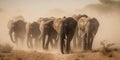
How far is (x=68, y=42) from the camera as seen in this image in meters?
2.37

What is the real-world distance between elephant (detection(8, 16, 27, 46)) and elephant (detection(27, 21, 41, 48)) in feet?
0.20

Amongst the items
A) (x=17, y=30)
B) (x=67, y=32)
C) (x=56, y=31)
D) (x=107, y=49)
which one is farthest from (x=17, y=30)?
(x=107, y=49)

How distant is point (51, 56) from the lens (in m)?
2.39

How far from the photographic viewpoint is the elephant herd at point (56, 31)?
7.61 feet

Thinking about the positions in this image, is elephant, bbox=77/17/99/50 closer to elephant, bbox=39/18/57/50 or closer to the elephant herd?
the elephant herd

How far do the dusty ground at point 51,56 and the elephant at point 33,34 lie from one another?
9 cm

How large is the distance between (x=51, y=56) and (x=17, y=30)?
1.57ft

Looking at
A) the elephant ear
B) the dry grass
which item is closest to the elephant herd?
the elephant ear

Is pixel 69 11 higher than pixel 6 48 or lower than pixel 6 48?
higher

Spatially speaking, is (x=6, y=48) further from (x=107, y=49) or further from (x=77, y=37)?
(x=107, y=49)

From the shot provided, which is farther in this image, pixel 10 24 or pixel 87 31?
pixel 10 24

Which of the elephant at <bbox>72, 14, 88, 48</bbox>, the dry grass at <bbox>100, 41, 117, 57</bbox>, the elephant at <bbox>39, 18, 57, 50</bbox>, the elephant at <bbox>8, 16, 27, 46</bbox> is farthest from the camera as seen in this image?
the elephant at <bbox>8, 16, 27, 46</bbox>

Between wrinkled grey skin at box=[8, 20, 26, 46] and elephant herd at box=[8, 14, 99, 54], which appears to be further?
wrinkled grey skin at box=[8, 20, 26, 46]

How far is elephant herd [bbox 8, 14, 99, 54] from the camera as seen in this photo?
2.32 meters
